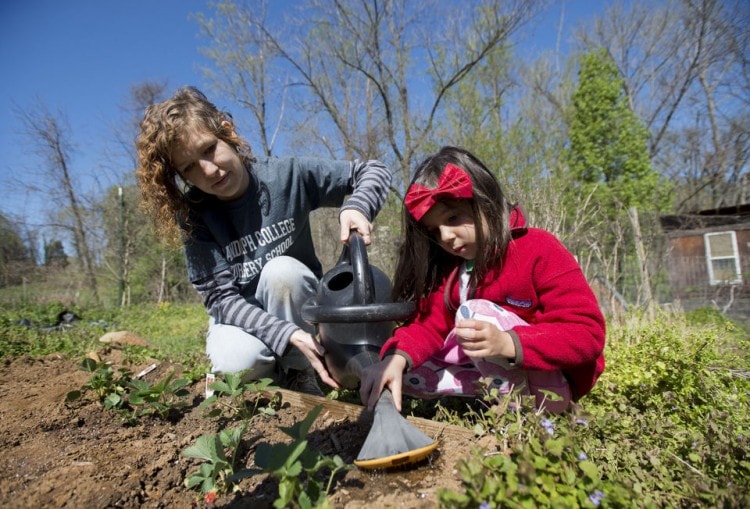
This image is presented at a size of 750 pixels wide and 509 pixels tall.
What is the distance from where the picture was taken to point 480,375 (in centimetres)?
187

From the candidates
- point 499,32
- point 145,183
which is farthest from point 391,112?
point 145,183

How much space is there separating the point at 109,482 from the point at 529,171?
683 cm

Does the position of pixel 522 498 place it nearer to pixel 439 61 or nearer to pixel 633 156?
pixel 439 61

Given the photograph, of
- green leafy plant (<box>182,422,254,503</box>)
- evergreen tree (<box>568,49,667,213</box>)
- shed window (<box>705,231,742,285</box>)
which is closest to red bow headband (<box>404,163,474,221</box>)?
green leafy plant (<box>182,422,254,503</box>)

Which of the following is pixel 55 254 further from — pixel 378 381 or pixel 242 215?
pixel 378 381

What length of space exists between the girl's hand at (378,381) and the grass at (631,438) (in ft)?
0.98

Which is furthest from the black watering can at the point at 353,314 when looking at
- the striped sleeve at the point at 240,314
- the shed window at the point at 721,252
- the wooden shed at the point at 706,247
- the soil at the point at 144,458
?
the shed window at the point at 721,252

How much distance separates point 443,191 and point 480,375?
0.84 m

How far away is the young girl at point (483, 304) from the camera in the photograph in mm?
1486

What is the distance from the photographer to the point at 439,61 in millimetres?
9758

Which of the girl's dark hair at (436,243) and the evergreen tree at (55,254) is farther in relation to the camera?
the evergreen tree at (55,254)

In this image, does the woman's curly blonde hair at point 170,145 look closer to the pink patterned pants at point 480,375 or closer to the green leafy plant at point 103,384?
the green leafy plant at point 103,384

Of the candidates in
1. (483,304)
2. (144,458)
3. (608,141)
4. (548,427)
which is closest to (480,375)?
(483,304)

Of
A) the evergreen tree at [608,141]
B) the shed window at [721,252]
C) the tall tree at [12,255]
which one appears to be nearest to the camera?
the tall tree at [12,255]
